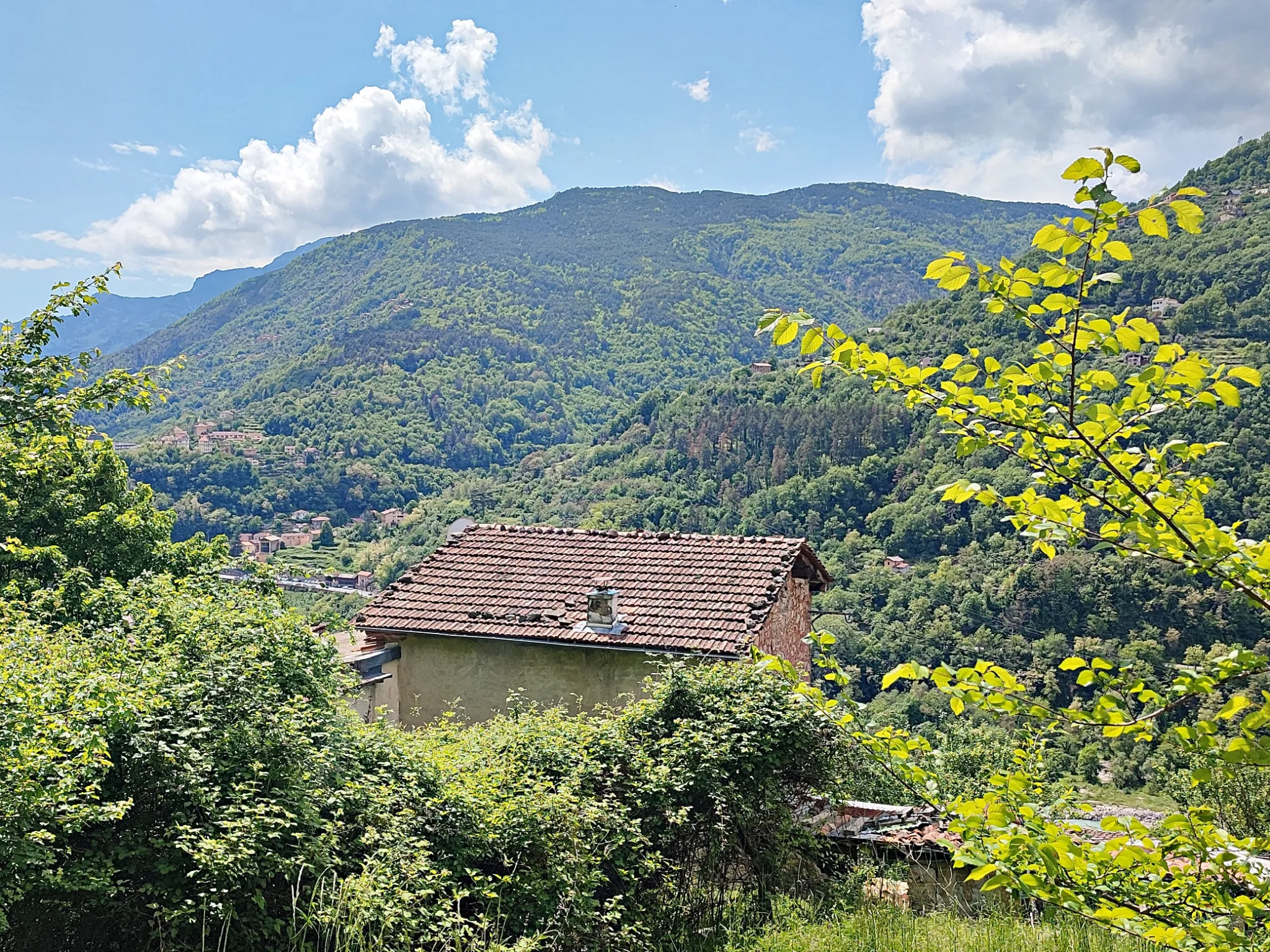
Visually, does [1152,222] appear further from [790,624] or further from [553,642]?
[790,624]

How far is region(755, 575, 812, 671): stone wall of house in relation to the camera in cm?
1129

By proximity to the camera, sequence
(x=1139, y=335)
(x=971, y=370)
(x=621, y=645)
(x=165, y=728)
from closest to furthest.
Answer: (x=1139, y=335)
(x=971, y=370)
(x=165, y=728)
(x=621, y=645)

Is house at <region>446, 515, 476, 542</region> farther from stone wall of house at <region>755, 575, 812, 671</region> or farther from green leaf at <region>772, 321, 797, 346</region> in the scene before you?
green leaf at <region>772, 321, 797, 346</region>

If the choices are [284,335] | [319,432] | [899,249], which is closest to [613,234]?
[899,249]

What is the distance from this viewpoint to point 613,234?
639ft

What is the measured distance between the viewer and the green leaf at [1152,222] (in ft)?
6.22

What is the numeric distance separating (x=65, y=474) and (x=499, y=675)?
6.23 metres

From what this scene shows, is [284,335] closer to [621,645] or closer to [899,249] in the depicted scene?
[899,249]

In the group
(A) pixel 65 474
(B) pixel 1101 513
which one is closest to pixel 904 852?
(B) pixel 1101 513

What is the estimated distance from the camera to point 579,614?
37.0 ft

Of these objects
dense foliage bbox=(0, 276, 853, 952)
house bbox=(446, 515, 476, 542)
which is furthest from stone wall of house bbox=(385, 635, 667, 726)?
dense foliage bbox=(0, 276, 853, 952)

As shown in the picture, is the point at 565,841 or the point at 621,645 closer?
the point at 565,841

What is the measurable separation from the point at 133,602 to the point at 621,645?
5.63 meters

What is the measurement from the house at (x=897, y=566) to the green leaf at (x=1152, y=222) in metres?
52.3
